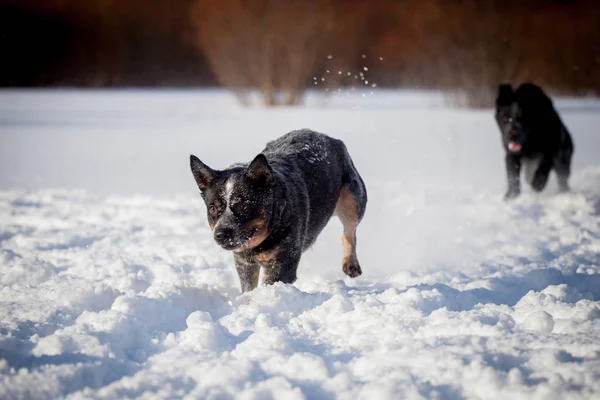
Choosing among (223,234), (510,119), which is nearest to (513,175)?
(510,119)

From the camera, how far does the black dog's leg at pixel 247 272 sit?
439 centimetres

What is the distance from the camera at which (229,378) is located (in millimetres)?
2967

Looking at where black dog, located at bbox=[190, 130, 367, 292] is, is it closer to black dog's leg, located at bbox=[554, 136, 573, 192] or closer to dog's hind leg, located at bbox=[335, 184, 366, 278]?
dog's hind leg, located at bbox=[335, 184, 366, 278]

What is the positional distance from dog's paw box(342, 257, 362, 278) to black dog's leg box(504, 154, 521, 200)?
153 inches

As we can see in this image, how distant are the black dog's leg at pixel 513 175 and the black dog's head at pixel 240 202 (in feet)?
16.9

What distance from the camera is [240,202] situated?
4020 millimetres

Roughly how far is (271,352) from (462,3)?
23.6 meters

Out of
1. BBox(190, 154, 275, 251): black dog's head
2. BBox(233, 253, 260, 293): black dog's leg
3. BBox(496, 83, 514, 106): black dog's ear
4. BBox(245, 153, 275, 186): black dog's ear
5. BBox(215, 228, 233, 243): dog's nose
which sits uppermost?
BBox(496, 83, 514, 106): black dog's ear

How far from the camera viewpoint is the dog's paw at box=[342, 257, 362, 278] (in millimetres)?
5168

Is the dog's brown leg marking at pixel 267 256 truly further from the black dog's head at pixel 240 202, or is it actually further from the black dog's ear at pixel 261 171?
the black dog's ear at pixel 261 171

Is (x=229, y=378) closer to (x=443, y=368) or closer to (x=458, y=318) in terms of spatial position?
(x=443, y=368)

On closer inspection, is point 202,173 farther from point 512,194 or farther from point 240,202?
point 512,194

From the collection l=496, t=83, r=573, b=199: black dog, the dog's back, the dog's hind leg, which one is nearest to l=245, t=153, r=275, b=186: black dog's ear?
the dog's back

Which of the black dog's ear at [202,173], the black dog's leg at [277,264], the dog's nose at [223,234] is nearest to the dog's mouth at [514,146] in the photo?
the black dog's leg at [277,264]
